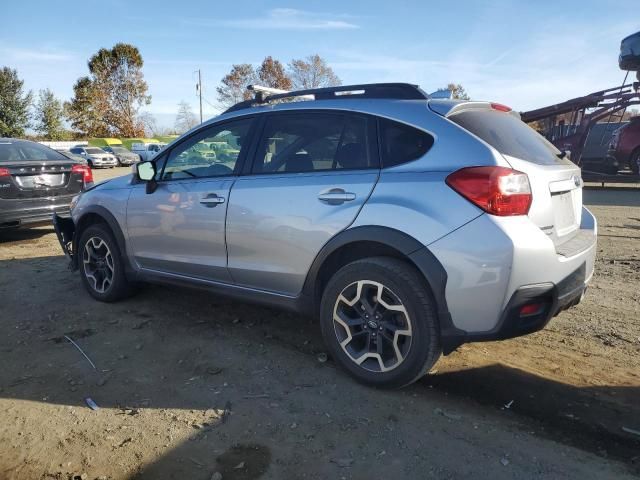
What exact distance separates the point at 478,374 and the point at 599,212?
25.6 ft

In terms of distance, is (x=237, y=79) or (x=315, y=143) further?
(x=237, y=79)

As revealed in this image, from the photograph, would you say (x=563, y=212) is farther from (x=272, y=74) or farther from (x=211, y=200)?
(x=272, y=74)

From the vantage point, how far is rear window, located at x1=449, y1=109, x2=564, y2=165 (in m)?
3.00

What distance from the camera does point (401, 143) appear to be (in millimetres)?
3139

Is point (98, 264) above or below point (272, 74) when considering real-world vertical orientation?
below

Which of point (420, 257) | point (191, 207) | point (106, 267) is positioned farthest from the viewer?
point (106, 267)

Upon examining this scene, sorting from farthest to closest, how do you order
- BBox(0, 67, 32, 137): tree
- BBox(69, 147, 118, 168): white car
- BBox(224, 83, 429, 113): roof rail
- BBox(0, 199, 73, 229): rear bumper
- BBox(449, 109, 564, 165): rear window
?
BBox(0, 67, 32, 137): tree < BBox(69, 147, 118, 168): white car < BBox(0, 199, 73, 229): rear bumper < BBox(224, 83, 429, 113): roof rail < BBox(449, 109, 564, 165): rear window

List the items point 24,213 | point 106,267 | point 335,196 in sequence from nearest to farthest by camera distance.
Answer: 1. point 335,196
2. point 106,267
3. point 24,213

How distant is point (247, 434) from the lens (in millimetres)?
2771

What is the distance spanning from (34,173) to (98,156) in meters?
30.4

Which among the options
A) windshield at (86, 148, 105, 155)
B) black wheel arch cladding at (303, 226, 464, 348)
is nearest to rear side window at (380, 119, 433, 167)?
black wheel arch cladding at (303, 226, 464, 348)

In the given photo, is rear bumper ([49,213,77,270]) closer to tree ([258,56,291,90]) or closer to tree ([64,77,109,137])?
tree ([258,56,291,90])

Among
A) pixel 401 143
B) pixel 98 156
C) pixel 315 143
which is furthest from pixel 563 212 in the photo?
pixel 98 156

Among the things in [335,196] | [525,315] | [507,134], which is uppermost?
[507,134]
